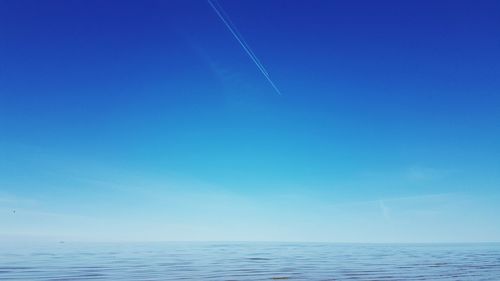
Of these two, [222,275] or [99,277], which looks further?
A: [222,275]

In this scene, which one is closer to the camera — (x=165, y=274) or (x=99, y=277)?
(x=99, y=277)

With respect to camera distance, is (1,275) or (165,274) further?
(165,274)

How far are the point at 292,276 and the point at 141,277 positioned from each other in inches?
383

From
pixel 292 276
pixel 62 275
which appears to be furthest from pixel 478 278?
pixel 62 275

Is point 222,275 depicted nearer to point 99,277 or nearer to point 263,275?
point 263,275

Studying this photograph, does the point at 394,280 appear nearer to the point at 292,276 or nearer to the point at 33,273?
the point at 292,276

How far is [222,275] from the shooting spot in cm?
2569

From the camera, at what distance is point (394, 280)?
77.3 ft

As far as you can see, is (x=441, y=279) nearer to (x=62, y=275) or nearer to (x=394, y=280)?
(x=394, y=280)

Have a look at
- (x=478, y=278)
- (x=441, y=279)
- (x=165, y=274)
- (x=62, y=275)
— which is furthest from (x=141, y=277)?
(x=478, y=278)

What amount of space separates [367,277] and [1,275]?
909 inches

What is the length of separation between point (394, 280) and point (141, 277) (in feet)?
51.8

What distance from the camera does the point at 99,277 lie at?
23.9 meters

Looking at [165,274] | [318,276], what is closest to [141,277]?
[165,274]
